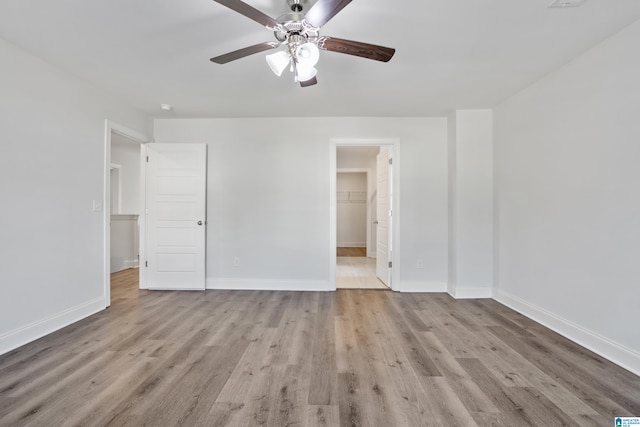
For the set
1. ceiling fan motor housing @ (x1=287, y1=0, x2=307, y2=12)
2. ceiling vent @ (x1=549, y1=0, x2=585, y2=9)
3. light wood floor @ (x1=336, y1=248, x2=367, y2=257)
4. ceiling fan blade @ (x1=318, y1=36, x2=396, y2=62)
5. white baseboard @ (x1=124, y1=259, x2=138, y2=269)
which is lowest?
light wood floor @ (x1=336, y1=248, x2=367, y2=257)

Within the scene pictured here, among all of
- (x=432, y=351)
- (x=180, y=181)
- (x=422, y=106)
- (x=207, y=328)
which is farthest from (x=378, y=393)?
(x=180, y=181)

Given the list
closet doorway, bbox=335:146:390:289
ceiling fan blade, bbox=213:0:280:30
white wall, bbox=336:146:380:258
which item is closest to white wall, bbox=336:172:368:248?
closet doorway, bbox=335:146:390:289

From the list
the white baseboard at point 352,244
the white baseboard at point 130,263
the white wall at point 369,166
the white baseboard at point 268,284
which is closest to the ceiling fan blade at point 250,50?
the white baseboard at point 268,284

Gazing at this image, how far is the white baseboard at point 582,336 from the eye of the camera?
6.56ft

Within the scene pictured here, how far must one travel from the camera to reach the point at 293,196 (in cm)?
403

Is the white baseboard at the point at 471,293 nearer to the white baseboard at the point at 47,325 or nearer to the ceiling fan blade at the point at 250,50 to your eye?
the ceiling fan blade at the point at 250,50

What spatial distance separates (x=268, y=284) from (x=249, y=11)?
331cm

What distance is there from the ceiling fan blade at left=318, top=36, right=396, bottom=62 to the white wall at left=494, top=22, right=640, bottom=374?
185 cm

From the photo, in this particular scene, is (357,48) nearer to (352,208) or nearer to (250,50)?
(250,50)

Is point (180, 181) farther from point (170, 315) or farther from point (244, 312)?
point (244, 312)

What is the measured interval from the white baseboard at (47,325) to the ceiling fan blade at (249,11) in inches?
118

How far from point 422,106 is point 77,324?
14.8 feet

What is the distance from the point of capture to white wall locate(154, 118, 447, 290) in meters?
3.93

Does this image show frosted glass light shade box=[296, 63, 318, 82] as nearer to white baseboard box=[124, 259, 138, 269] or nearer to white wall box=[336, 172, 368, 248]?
white baseboard box=[124, 259, 138, 269]
